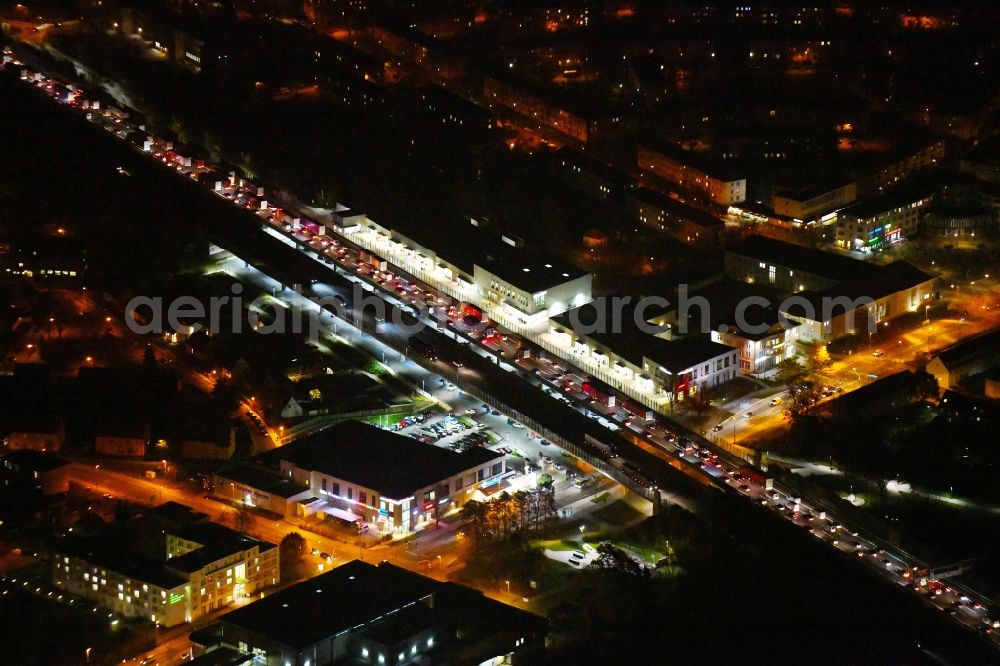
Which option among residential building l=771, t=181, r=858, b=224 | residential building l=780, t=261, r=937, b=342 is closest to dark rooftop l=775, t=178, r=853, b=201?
residential building l=771, t=181, r=858, b=224

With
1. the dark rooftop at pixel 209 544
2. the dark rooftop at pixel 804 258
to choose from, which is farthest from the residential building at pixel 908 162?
the dark rooftop at pixel 209 544

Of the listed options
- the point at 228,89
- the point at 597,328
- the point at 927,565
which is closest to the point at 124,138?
the point at 228,89

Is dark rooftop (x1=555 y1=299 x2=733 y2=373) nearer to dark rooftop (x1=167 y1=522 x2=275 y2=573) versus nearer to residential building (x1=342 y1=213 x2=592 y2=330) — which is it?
residential building (x1=342 y1=213 x2=592 y2=330)

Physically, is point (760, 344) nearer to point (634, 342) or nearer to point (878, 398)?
point (634, 342)

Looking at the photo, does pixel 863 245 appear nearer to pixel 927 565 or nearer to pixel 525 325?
pixel 525 325

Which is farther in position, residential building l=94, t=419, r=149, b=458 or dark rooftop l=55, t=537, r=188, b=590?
residential building l=94, t=419, r=149, b=458

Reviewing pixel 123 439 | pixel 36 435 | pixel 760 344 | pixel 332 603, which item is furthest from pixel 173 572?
pixel 760 344
